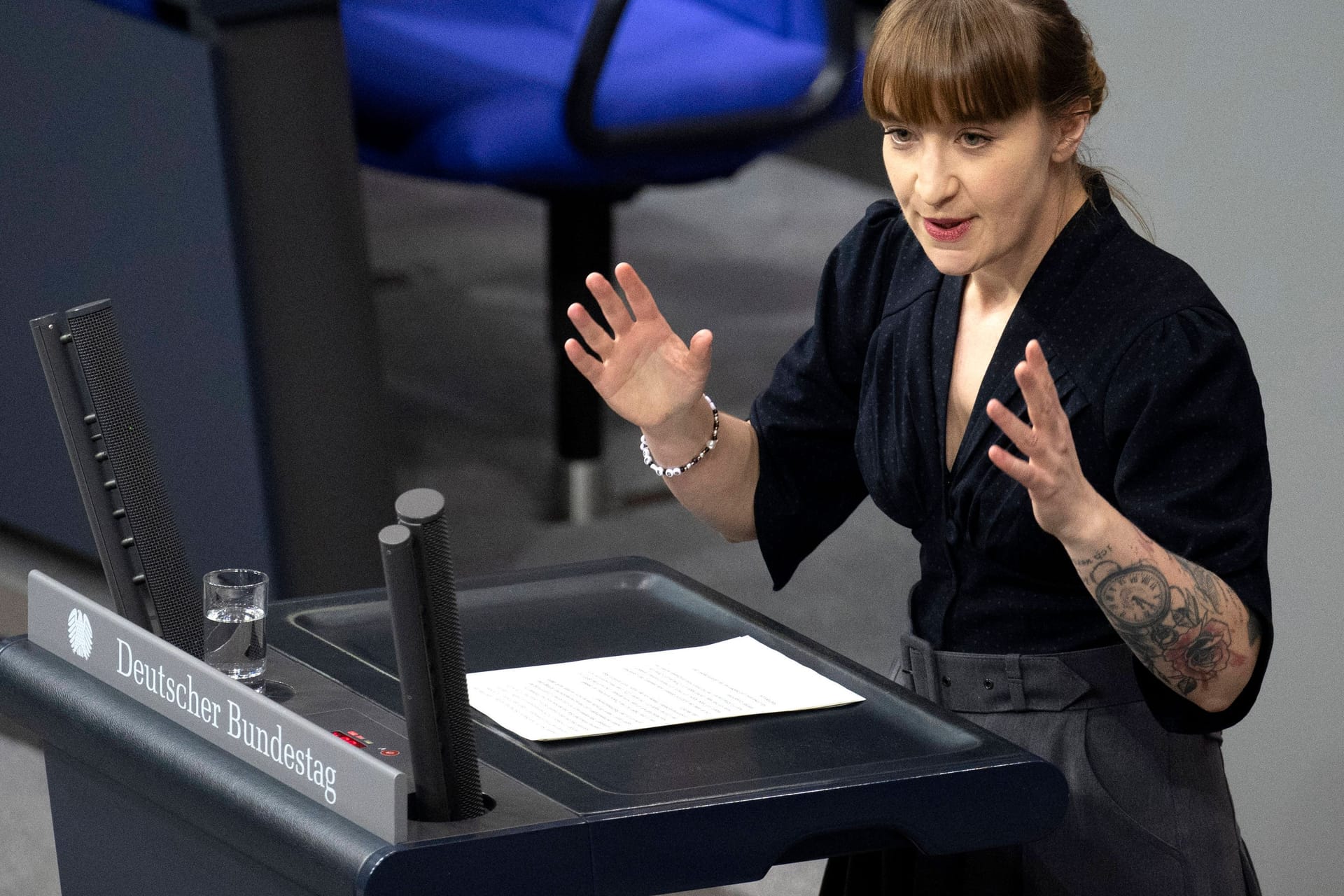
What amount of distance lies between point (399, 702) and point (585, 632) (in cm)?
21

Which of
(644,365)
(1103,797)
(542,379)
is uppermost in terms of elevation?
(644,365)

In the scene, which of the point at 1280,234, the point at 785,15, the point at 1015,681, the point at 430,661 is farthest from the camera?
the point at 785,15

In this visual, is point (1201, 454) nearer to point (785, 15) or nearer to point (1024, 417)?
point (1024, 417)

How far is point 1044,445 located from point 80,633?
0.59 metres

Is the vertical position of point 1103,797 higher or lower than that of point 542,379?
higher

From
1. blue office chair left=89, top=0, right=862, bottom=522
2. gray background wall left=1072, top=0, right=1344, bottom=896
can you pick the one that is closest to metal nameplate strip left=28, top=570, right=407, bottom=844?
gray background wall left=1072, top=0, right=1344, bottom=896

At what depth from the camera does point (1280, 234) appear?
1.70 meters

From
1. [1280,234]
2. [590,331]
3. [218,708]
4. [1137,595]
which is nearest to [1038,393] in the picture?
[1137,595]

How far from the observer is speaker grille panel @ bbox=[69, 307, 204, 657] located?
1197mm

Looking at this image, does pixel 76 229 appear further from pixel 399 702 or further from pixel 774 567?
pixel 399 702

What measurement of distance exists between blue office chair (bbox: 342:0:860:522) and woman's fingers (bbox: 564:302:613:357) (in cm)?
169

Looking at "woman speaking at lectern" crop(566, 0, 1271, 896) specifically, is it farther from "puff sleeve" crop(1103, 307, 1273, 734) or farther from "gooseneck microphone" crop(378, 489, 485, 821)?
"gooseneck microphone" crop(378, 489, 485, 821)

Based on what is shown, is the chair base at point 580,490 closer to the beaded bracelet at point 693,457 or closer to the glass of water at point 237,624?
the beaded bracelet at point 693,457

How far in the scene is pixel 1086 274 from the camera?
1.36m
